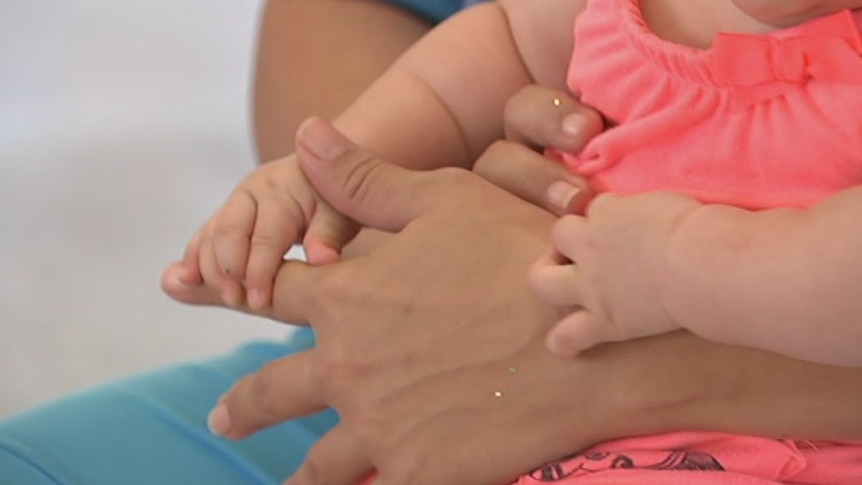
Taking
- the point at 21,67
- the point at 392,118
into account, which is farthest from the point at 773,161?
the point at 21,67

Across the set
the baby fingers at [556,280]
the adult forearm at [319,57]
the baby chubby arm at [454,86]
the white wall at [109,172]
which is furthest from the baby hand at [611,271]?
the white wall at [109,172]

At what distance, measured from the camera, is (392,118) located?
2.81 ft

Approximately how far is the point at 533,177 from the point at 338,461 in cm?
20

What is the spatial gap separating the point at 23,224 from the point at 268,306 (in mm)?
1020

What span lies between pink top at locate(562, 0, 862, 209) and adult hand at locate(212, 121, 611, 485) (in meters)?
0.08

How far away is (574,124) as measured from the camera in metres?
0.75

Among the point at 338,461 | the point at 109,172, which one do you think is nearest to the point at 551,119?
the point at 338,461

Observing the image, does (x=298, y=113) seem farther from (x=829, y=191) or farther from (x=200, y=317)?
(x=200, y=317)

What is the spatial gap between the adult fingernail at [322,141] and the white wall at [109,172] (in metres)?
0.81

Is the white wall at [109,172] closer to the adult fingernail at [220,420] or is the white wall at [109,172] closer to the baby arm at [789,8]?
the adult fingernail at [220,420]

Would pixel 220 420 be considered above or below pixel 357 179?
below

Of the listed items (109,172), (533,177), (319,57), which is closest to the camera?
(533,177)

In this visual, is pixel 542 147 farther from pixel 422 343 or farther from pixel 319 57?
pixel 319 57

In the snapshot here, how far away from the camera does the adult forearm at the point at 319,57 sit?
1.06m
